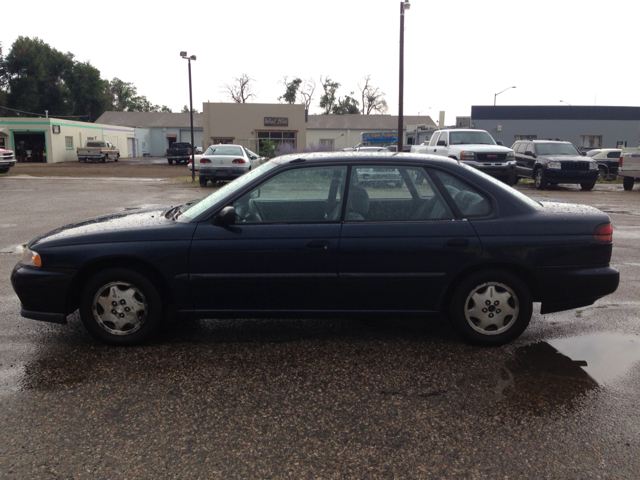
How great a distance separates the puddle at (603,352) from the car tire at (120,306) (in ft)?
10.7

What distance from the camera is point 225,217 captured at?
169 inches

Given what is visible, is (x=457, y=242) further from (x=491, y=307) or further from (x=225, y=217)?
(x=225, y=217)

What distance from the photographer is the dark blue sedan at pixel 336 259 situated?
4.37m

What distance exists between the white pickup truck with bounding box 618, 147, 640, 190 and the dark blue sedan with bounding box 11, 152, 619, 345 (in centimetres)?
1881

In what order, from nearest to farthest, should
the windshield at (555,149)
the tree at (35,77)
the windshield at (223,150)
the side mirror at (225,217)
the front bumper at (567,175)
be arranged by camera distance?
1. the side mirror at (225,217)
2. the front bumper at (567,175)
3. the windshield at (555,149)
4. the windshield at (223,150)
5. the tree at (35,77)

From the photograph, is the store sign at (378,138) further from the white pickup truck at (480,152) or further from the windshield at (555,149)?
the white pickup truck at (480,152)

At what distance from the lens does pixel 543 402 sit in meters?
3.61

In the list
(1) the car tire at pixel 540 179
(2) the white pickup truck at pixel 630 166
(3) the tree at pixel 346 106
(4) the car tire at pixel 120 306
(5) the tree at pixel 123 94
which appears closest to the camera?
(4) the car tire at pixel 120 306

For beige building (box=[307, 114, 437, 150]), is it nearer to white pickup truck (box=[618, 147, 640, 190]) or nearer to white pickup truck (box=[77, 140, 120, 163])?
white pickup truck (box=[77, 140, 120, 163])

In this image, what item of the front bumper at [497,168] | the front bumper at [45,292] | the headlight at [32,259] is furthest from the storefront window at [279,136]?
the front bumper at [45,292]

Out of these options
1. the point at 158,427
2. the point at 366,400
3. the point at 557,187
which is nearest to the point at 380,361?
the point at 366,400

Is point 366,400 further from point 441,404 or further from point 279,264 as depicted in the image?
point 279,264

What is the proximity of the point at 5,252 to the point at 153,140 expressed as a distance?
66.9 meters

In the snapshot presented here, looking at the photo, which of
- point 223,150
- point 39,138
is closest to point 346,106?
point 39,138
